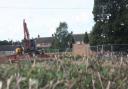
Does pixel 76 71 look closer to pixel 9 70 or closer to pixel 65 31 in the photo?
pixel 9 70

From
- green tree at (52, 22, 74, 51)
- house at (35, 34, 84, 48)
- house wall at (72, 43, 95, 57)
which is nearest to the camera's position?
house wall at (72, 43, 95, 57)

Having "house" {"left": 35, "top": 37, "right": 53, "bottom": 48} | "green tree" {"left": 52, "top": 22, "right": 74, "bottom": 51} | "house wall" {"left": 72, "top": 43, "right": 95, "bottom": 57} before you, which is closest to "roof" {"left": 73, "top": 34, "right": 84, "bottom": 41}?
"house" {"left": 35, "top": 37, "right": 53, "bottom": 48}

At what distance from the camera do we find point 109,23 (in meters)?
58.7

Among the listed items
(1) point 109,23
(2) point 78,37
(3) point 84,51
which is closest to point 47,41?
(2) point 78,37

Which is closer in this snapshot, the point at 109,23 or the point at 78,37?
the point at 109,23

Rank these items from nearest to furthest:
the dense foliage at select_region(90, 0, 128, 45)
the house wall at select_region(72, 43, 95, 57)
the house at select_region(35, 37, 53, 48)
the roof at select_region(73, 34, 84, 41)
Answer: the house wall at select_region(72, 43, 95, 57), the dense foliage at select_region(90, 0, 128, 45), the roof at select_region(73, 34, 84, 41), the house at select_region(35, 37, 53, 48)

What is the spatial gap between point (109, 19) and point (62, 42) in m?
38.2

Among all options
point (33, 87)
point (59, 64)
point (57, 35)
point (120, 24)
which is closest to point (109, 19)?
point (120, 24)

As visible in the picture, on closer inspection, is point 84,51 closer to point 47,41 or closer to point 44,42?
point 44,42

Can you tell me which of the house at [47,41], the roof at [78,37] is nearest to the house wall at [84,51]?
the roof at [78,37]

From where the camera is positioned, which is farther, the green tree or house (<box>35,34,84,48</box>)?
house (<box>35,34,84,48</box>)

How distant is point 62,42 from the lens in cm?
9762

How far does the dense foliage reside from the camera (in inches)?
2254

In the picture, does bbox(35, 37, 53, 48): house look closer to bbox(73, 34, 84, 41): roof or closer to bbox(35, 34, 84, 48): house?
bbox(35, 34, 84, 48): house
